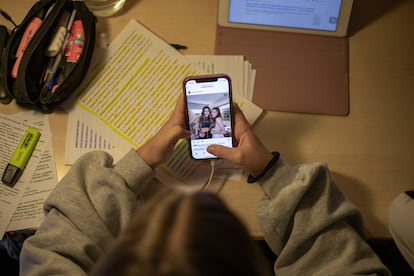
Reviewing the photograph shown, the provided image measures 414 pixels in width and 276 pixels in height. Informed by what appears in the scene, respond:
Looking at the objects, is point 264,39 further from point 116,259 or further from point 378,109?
point 116,259

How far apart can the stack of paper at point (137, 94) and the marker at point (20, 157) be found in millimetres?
64

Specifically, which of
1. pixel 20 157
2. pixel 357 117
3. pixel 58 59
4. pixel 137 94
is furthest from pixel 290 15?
pixel 20 157

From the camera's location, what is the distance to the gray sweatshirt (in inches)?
23.0

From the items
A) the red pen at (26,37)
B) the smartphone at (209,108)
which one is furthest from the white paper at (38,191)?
the smartphone at (209,108)

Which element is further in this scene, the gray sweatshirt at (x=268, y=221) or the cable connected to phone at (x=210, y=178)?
the cable connected to phone at (x=210, y=178)

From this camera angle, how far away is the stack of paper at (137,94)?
0.72 m

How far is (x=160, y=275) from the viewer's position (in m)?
0.25

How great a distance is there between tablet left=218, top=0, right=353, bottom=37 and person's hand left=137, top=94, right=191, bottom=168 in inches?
10.6

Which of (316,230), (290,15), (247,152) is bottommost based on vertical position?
(316,230)

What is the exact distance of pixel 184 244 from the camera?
0.26 m

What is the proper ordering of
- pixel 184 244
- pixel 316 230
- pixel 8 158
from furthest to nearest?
pixel 8 158
pixel 316 230
pixel 184 244

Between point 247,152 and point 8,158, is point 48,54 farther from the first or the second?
point 247,152

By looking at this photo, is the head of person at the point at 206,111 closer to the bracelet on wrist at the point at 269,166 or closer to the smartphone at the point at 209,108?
the smartphone at the point at 209,108

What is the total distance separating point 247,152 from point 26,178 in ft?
1.31
